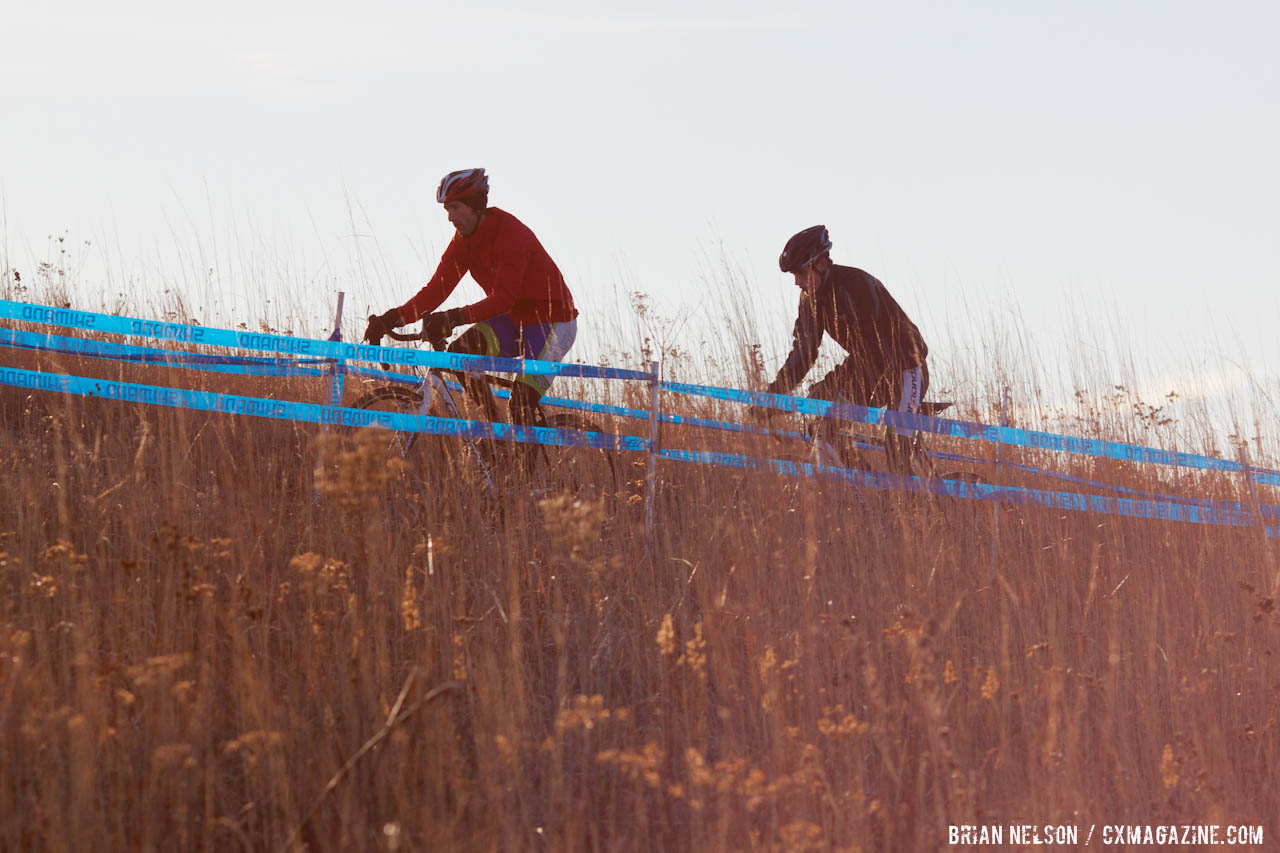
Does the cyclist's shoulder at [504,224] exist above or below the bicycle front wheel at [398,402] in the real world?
above

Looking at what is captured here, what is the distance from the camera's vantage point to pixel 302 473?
19.8ft

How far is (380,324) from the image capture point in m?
6.07

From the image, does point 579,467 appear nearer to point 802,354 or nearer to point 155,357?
point 802,354

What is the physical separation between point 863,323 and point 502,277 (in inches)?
81.8

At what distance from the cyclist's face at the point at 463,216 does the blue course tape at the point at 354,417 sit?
40.5 inches

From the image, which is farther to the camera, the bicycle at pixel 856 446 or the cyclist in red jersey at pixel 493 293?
the bicycle at pixel 856 446

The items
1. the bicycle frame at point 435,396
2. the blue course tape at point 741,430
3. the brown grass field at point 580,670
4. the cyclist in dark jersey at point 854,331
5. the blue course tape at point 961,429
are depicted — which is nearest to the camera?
the brown grass field at point 580,670

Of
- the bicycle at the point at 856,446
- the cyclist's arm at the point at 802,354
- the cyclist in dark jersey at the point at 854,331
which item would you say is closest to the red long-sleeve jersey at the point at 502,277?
the cyclist's arm at the point at 802,354

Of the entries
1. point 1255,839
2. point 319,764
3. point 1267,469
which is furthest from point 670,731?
point 1267,469

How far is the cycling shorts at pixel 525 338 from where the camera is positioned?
623cm

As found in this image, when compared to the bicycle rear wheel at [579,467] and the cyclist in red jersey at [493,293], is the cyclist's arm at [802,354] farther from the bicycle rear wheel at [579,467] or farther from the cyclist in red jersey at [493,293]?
the cyclist in red jersey at [493,293]

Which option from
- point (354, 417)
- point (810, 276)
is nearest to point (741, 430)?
point (810, 276)

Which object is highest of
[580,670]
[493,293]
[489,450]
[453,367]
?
[493,293]

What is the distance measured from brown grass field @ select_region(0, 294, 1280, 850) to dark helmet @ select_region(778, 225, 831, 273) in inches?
45.7
